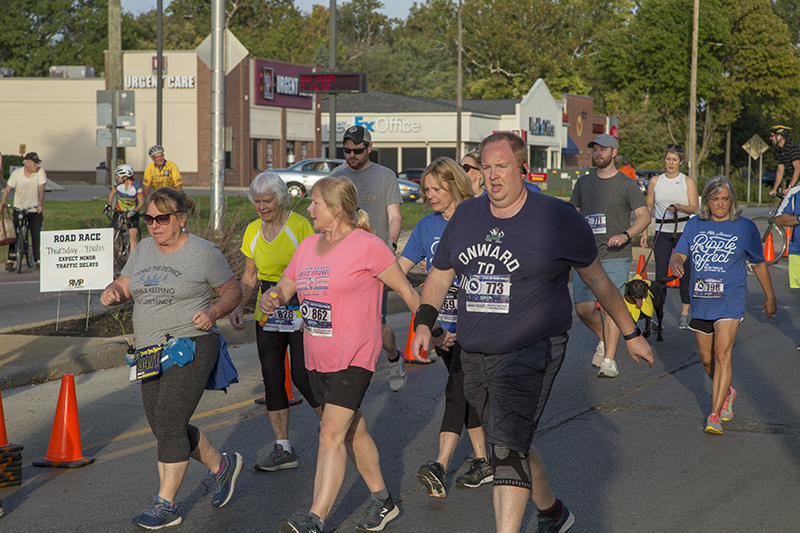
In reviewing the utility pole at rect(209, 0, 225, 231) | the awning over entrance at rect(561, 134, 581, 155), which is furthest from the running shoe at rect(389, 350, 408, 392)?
the awning over entrance at rect(561, 134, 581, 155)

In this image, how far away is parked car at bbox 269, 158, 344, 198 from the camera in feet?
114

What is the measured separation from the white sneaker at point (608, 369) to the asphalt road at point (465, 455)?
83 mm

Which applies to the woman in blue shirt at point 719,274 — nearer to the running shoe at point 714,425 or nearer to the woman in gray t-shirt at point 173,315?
the running shoe at point 714,425

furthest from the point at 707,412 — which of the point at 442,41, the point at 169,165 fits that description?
the point at 442,41

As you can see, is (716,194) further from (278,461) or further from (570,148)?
(570,148)

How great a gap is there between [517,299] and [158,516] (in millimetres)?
2120

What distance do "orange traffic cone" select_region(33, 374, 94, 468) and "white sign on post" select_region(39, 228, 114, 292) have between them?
10.4 ft

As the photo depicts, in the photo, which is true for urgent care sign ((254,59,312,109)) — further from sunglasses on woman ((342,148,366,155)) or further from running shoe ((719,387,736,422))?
running shoe ((719,387,736,422))

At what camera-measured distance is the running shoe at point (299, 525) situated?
4270 mm

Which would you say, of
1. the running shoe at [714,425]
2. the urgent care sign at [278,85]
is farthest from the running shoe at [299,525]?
the urgent care sign at [278,85]

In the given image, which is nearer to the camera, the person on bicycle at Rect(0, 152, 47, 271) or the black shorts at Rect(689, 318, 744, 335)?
the black shorts at Rect(689, 318, 744, 335)

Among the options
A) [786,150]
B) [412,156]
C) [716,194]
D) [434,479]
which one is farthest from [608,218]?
[412,156]

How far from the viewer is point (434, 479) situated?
5.11 metres

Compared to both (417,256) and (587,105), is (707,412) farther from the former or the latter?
(587,105)
